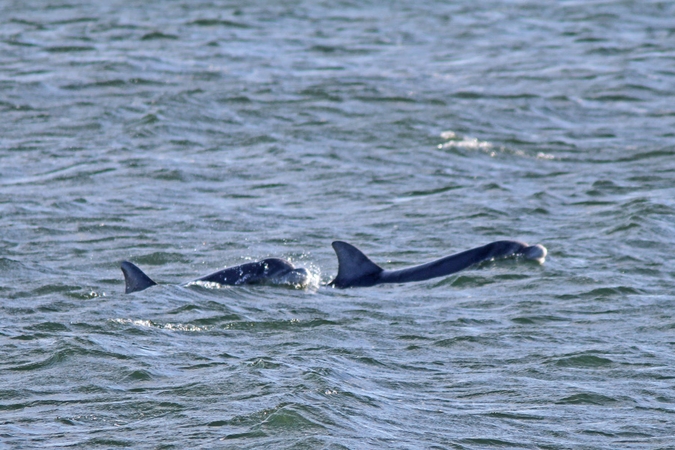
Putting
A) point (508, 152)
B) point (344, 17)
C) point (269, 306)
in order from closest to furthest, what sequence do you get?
point (269, 306)
point (508, 152)
point (344, 17)

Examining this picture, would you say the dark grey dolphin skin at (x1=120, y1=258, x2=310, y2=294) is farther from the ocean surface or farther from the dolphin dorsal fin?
the dolphin dorsal fin

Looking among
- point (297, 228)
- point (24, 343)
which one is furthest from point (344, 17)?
point (24, 343)

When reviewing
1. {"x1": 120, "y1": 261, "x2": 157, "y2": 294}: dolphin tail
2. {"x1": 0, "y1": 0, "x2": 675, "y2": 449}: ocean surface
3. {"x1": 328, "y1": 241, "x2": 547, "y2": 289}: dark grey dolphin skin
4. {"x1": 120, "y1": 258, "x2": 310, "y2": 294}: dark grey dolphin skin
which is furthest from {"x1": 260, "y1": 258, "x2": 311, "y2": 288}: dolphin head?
{"x1": 120, "y1": 261, "x2": 157, "y2": 294}: dolphin tail

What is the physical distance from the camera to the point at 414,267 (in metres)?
14.5

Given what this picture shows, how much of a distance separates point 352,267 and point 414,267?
2.81 ft

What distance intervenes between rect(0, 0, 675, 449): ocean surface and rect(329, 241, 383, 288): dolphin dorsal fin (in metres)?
0.44

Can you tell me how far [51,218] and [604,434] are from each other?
10336mm

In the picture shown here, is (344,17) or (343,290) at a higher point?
(344,17)

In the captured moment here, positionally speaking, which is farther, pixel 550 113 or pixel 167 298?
pixel 550 113

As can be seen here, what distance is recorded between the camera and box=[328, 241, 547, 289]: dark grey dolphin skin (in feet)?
46.3

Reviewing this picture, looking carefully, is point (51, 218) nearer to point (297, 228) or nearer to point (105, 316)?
point (297, 228)

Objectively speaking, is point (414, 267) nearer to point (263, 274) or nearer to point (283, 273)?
Answer: point (283, 273)

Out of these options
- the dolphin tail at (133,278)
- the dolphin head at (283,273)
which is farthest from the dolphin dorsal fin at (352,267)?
the dolphin tail at (133,278)

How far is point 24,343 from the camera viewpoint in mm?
11008
